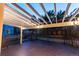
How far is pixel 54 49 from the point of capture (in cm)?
348

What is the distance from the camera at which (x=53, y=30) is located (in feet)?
11.2

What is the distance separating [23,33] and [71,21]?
146cm

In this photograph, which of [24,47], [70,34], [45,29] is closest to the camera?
[70,34]

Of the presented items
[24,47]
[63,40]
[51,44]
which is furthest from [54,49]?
[24,47]

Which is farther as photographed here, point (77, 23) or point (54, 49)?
point (54, 49)

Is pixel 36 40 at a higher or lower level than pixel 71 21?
lower

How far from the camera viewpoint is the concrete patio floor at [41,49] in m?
3.25

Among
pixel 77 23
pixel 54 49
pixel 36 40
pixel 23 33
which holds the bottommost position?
pixel 54 49

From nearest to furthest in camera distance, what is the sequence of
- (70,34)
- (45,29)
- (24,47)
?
(70,34), (45,29), (24,47)

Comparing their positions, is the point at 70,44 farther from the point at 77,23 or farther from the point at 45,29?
the point at 45,29

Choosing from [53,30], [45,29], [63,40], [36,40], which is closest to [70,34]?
[63,40]

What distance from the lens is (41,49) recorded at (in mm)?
3465

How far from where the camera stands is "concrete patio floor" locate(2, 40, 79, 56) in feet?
10.7

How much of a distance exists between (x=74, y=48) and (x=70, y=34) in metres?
0.43
